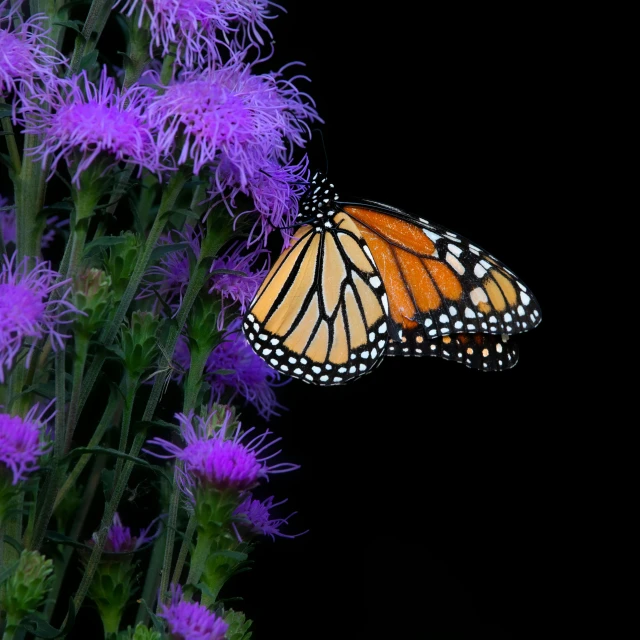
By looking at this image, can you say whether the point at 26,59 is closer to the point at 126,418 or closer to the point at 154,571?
the point at 126,418

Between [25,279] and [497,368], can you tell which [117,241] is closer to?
[25,279]

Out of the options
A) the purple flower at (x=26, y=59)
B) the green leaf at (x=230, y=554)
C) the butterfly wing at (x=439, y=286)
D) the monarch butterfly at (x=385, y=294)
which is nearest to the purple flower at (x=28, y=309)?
the purple flower at (x=26, y=59)

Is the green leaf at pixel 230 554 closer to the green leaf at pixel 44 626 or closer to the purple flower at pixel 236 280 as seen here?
the green leaf at pixel 44 626

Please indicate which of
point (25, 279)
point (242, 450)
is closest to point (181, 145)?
point (25, 279)

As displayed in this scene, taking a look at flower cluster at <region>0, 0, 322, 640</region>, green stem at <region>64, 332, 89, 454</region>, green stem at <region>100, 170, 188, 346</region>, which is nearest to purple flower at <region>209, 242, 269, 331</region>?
flower cluster at <region>0, 0, 322, 640</region>

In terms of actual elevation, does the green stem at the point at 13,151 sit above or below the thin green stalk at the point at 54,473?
above

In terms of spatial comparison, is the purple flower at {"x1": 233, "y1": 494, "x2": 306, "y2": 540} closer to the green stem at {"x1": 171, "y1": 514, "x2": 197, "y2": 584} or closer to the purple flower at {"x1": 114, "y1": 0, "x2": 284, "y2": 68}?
the green stem at {"x1": 171, "y1": 514, "x2": 197, "y2": 584}

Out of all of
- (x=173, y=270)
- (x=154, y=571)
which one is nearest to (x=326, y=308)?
(x=173, y=270)
